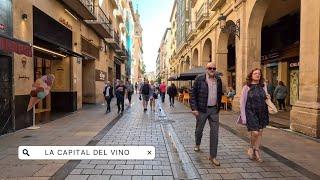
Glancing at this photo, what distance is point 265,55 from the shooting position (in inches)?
881

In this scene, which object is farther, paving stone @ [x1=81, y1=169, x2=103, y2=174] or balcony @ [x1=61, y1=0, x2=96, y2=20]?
balcony @ [x1=61, y1=0, x2=96, y2=20]

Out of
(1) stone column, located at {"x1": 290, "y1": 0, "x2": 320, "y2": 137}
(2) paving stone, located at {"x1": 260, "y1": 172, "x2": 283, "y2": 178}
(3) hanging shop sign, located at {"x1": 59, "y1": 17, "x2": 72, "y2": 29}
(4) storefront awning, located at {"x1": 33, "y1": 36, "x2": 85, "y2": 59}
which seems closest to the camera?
(2) paving stone, located at {"x1": 260, "y1": 172, "x2": 283, "y2": 178}

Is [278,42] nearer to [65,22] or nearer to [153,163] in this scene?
[65,22]

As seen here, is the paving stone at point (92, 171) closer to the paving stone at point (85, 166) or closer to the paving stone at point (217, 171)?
the paving stone at point (85, 166)

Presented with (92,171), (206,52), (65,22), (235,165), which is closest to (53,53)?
(65,22)

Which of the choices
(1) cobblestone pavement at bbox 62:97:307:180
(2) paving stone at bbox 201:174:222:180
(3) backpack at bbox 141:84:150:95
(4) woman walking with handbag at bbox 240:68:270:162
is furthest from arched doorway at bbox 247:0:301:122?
(2) paving stone at bbox 201:174:222:180

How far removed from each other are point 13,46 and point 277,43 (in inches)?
607

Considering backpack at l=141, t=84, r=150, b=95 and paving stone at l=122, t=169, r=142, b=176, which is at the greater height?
backpack at l=141, t=84, r=150, b=95

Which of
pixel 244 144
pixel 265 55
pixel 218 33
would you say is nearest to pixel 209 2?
pixel 218 33

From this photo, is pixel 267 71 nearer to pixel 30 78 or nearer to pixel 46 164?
pixel 30 78

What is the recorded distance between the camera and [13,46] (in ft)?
28.1

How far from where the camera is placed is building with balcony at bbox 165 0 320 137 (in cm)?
973

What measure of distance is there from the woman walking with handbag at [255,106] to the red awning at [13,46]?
206 inches

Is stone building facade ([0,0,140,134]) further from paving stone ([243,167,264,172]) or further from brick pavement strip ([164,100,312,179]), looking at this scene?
paving stone ([243,167,264,172])
